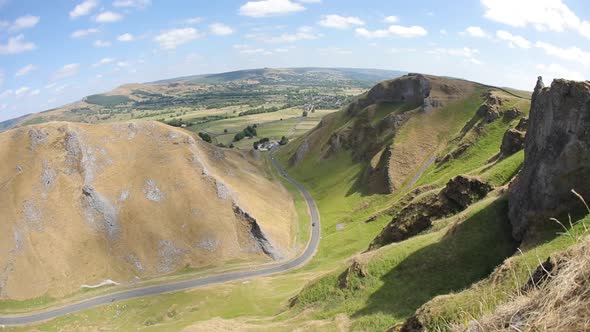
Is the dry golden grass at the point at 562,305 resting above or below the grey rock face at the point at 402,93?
below

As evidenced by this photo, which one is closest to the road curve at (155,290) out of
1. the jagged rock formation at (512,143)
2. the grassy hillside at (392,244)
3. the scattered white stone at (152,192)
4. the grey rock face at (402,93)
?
the grassy hillside at (392,244)

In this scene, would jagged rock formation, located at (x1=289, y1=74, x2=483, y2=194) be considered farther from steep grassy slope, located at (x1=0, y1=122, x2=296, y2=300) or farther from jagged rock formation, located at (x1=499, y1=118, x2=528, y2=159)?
jagged rock formation, located at (x1=499, y1=118, x2=528, y2=159)

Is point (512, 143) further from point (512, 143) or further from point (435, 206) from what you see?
point (435, 206)

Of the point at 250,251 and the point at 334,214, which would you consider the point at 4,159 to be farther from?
the point at 334,214

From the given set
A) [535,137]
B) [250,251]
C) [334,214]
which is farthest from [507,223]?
[334,214]

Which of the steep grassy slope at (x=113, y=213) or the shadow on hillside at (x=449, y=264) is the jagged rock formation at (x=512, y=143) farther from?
the steep grassy slope at (x=113, y=213)

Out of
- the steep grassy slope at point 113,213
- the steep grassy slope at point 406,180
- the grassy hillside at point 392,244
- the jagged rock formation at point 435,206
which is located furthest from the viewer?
the steep grassy slope at point 113,213
